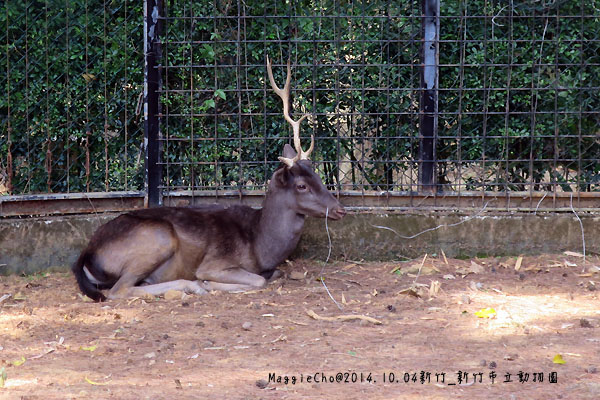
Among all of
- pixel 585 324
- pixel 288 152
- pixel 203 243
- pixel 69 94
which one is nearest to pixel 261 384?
pixel 585 324

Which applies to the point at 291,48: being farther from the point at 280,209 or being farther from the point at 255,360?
the point at 255,360

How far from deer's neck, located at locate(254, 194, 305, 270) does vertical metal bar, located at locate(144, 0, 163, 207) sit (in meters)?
1.22

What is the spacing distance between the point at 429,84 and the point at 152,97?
9.28 feet

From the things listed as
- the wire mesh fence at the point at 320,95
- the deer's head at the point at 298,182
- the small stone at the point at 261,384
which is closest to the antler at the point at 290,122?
the deer's head at the point at 298,182

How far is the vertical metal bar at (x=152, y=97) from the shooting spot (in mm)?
8266

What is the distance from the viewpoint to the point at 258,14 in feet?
27.8

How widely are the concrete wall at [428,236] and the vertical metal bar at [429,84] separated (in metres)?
0.66

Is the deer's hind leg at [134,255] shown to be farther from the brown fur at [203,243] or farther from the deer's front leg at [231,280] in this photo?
the deer's front leg at [231,280]

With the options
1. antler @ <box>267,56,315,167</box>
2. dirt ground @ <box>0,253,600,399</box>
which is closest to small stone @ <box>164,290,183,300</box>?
dirt ground @ <box>0,253,600,399</box>

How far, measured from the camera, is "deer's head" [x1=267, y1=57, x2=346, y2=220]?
25.7ft

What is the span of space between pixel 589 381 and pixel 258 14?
17.0 ft

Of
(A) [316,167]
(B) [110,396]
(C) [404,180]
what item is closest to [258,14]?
(A) [316,167]

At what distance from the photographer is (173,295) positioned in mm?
7395

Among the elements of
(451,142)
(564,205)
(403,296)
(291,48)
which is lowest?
(403,296)
